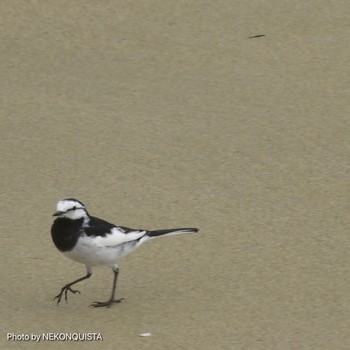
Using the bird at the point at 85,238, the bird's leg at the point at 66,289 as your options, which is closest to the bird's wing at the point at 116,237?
the bird at the point at 85,238

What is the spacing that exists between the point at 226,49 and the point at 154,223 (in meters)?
3.06

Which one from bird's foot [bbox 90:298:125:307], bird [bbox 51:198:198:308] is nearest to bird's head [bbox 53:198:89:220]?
bird [bbox 51:198:198:308]

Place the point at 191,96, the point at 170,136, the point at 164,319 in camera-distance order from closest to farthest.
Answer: the point at 164,319
the point at 170,136
the point at 191,96

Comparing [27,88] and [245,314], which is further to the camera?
[27,88]

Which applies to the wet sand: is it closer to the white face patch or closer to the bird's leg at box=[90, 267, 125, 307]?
the bird's leg at box=[90, 267, 125, 307]

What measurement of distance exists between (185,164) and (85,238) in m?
2.15

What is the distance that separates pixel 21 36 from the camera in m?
9.92

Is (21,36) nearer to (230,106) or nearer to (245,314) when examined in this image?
(230,106)

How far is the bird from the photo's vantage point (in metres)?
5.88

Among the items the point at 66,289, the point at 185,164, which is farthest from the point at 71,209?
the point at 185,164

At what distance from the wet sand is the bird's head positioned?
21.3 inches

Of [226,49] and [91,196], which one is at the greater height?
[226,49]

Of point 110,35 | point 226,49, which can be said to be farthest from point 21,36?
point 226,49

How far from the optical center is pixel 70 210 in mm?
5898
